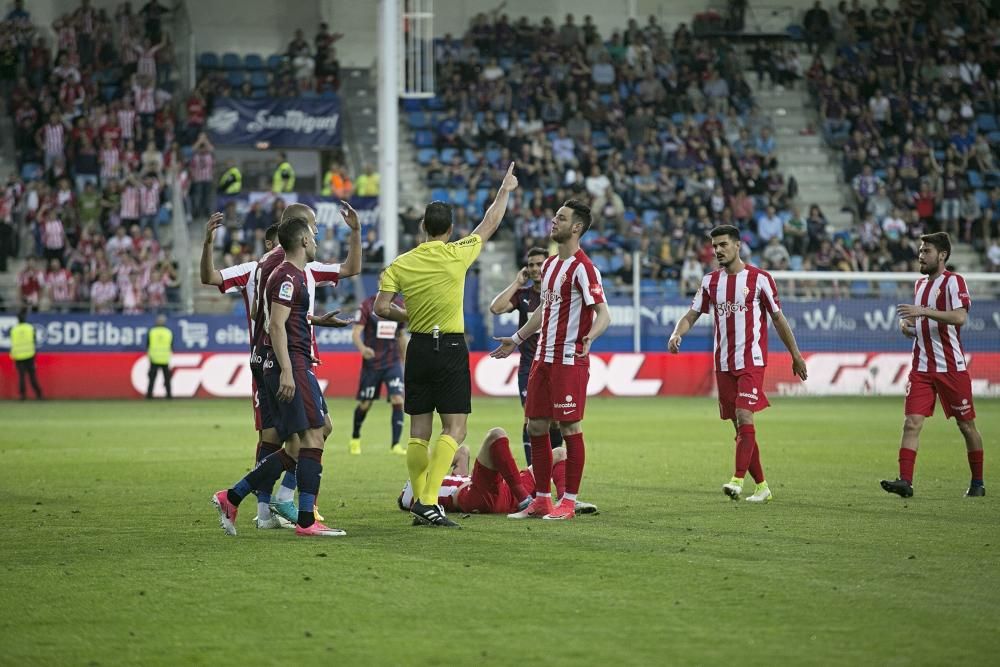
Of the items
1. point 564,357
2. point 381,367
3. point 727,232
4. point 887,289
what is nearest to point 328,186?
point 887,289

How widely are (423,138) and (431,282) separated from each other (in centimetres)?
2709

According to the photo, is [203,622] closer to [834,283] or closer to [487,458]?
[487,458]

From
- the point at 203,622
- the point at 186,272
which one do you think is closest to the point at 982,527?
the point at 203,622

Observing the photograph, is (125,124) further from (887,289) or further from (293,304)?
(293,304)

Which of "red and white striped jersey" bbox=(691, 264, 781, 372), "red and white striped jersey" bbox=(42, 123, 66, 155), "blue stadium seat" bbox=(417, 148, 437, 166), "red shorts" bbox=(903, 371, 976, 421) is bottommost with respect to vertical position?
"red shorts" bbox=(903, 371, 976, 421)

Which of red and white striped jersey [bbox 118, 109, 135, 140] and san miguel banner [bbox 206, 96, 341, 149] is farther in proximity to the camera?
san miguel banner [bbox 206, 96, 341, 149]

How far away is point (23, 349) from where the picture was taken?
28203mm

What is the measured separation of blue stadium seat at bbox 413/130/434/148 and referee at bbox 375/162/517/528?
26.8m

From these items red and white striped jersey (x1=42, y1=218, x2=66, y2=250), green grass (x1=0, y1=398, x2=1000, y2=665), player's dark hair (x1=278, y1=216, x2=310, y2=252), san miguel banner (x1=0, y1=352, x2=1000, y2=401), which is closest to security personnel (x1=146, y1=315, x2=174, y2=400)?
san miguel banner (x1=0, y1=352, x2=1000, y2=401)

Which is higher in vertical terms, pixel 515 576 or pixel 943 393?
pixel 943 393

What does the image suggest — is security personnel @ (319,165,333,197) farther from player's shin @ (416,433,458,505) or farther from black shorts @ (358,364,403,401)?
player's shin @ (416,433,458,505)

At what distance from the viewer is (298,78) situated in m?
35.7

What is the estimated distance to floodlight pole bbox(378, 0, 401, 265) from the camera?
27.9m

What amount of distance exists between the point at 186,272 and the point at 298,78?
282 inches
